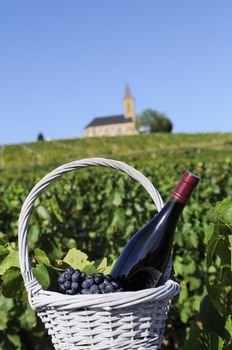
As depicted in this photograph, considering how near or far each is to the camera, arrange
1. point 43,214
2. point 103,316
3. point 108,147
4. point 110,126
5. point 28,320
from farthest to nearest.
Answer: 1. point 110,126
2. point 108,147
3. point 43,214
4. point 28,320
5. point 103,316

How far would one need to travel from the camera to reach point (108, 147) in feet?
181

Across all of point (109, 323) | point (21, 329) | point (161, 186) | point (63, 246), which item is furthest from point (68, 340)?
point (161, 186)

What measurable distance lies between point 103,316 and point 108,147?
177ft

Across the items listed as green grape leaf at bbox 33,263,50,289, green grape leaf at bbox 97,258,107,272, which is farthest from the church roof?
green grape leaf at bbox 33,263,50,289

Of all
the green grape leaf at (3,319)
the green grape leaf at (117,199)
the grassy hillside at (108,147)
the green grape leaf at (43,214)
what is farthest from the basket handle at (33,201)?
the grassy hillside at (108,147)

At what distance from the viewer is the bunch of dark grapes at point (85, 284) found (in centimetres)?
147

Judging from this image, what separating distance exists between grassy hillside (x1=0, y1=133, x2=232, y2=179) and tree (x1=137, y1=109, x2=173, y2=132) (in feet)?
60.7

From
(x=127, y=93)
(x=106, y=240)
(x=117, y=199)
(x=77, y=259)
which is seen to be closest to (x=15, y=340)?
(x=106, y=240)

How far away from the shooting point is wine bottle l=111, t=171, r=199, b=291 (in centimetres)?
162

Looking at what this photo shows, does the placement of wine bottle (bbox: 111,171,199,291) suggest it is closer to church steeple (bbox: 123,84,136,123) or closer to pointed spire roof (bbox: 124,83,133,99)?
church steeple (bbox: 123,84,136,123)

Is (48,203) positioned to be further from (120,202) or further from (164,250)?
(164,250)

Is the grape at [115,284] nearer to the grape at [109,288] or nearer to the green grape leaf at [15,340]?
the grape at [109,288]

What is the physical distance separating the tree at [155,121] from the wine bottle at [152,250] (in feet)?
256

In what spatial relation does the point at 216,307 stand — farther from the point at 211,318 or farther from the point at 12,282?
the point at 12,282
